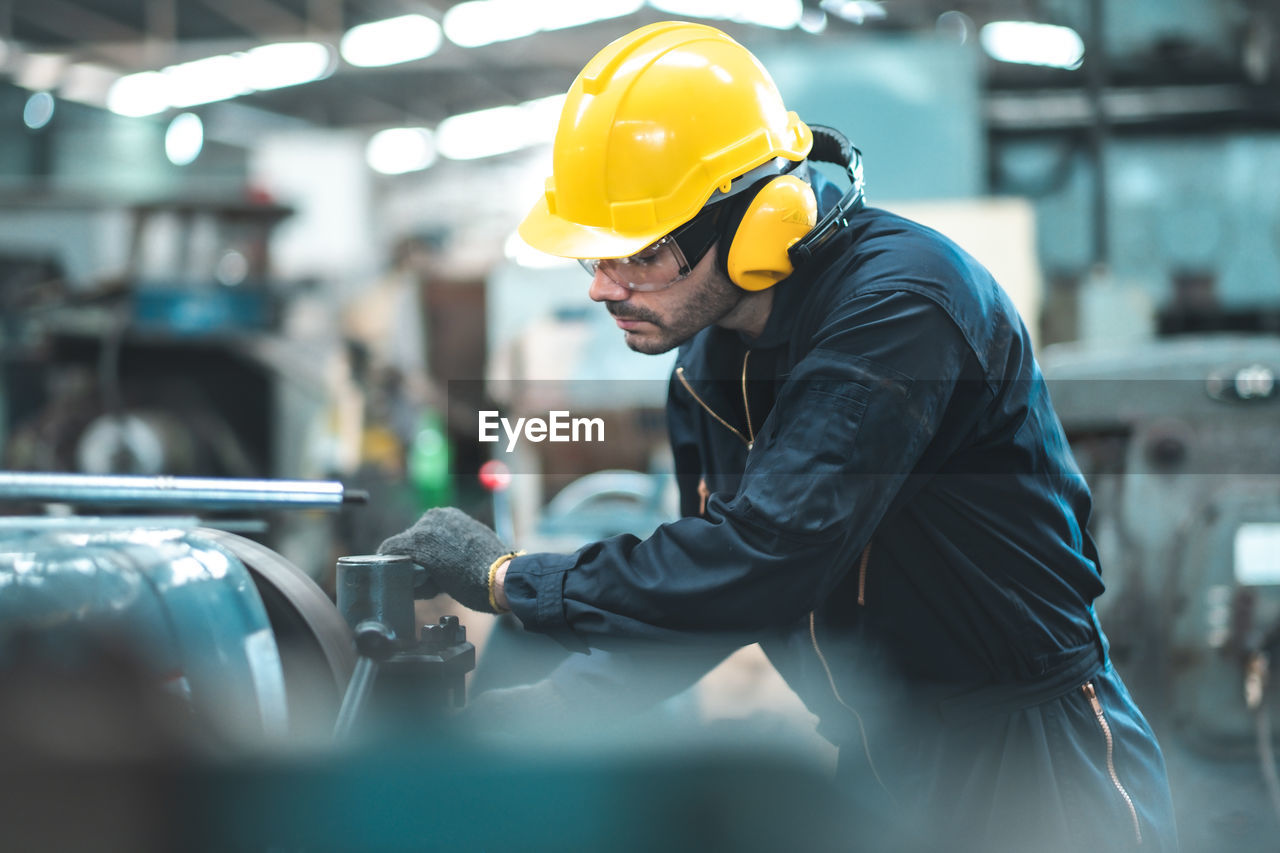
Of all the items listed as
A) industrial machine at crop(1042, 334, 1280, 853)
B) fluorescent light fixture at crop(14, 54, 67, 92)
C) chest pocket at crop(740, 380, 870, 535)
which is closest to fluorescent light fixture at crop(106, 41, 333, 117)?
fluorescent light fixture at crop(14, 54, 67, 92)

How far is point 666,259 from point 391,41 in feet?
27.3

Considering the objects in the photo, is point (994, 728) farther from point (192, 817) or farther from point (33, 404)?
point (33, 404)

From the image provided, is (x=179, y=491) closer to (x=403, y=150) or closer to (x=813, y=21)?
(x=813, y=21)

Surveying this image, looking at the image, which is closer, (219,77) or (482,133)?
(219,77)

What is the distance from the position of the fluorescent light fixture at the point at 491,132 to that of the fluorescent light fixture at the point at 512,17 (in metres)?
1.24

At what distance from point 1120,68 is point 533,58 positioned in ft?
18.7

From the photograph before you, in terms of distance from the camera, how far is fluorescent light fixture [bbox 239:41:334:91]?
841 cm

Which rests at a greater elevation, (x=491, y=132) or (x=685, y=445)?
(x=491, y=132)

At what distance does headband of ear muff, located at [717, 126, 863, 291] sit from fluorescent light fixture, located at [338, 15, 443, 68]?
7.98m

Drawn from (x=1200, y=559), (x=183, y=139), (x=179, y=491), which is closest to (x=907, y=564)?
(x=179, y=491)

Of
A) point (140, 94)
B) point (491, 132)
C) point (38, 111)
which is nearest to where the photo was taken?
point (38, 111)

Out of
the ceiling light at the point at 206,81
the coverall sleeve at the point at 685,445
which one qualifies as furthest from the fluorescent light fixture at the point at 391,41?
the coverall sleeve at the point at 685,445

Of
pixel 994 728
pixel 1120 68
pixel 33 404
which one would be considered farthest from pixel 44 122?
pixel 994 728
